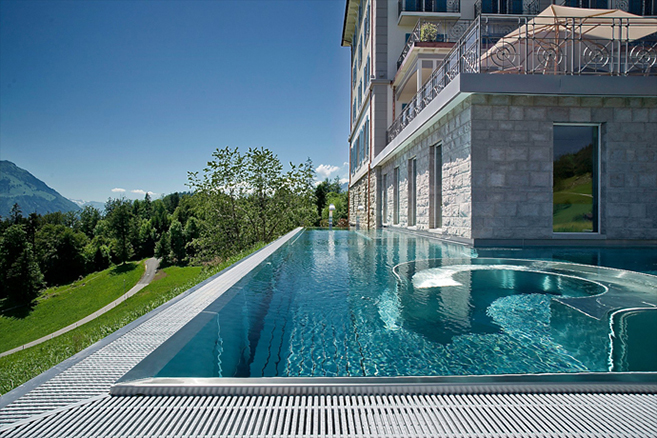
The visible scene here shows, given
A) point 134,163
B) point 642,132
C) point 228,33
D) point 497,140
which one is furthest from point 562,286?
point 134,163

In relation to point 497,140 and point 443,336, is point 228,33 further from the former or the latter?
point 443,336

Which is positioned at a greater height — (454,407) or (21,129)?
(21,129)

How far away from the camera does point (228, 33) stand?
29.1 meters

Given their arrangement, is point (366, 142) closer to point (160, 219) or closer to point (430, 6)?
point (430, 6)

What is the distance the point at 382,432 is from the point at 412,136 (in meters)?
10.3

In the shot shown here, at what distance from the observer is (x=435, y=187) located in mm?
9594

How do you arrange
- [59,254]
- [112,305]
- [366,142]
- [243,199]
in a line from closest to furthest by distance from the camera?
1. [366,142]
2. [243,199]
3. [112,305]
4. [59,254]

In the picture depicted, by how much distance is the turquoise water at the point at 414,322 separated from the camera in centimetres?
195

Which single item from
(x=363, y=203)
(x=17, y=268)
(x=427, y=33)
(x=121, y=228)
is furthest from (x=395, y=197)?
(x=121, y=228)

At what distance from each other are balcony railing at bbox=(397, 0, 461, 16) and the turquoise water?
45.0 feet

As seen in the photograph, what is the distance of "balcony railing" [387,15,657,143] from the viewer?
23.1 feet

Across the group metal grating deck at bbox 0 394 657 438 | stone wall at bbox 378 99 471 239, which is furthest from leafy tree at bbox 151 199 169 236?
metal grating deck at bbox 0 394 657 438

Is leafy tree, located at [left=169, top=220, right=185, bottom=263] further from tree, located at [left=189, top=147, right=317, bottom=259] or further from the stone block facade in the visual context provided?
the stone block facade

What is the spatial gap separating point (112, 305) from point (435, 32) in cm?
7003
